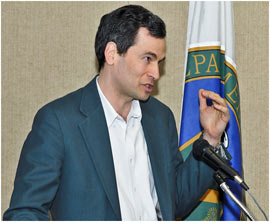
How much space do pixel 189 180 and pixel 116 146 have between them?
459 mm

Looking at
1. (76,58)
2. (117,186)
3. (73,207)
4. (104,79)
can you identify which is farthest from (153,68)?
(76,58)

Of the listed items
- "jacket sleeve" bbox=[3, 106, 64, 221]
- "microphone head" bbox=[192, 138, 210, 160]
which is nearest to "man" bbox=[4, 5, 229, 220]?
"jacket sleeve" bbox=[3, 106, 64, 221]

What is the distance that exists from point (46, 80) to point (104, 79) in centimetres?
110

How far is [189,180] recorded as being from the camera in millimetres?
2254

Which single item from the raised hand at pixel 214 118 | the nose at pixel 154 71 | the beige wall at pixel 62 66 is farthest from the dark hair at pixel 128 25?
the beige wall at pixel 62 66

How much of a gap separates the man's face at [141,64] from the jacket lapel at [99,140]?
0.60ft

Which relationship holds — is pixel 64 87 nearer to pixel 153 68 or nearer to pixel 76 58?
pixel 76 58

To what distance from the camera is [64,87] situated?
126 inches

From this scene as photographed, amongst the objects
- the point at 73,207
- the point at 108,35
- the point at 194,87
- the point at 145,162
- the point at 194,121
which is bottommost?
the point at 73,207

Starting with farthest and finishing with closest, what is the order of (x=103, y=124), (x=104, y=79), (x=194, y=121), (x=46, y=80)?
(x=46, y=80) < (x=194, y=121) < (x=104, y=79) < (x=103, y=124)

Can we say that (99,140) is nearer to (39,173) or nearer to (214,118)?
(39,173)

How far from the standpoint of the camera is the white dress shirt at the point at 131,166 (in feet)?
6.62

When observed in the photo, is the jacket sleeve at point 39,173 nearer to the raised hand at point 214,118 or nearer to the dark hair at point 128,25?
the dark hair at point 128,25

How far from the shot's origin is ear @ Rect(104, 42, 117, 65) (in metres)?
2.16
